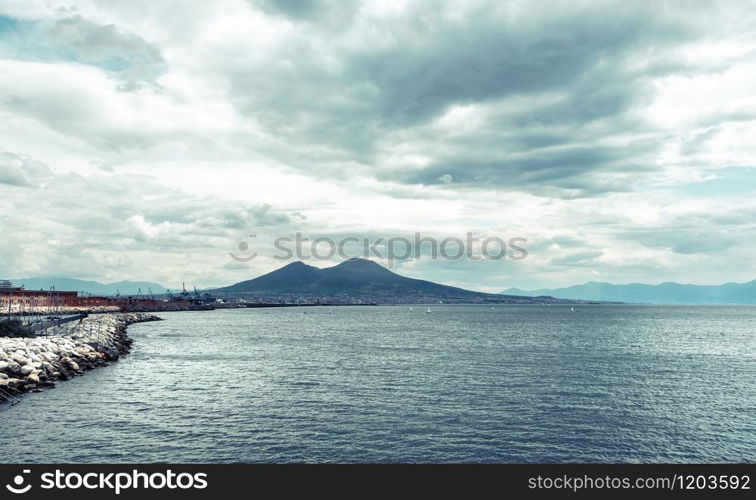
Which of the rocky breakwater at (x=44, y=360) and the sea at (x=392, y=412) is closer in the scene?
the sea at (x=392, y=412)

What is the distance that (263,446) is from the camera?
3338 centimetres
